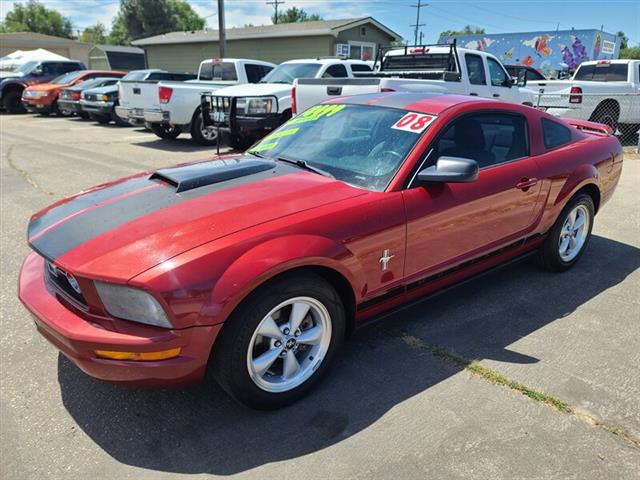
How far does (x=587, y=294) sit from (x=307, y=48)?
2579cm

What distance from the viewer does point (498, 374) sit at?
294 centimetres

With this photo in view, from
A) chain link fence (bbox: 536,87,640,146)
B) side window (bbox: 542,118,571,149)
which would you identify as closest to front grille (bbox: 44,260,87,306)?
side window (bbox: 542,118,571,149)

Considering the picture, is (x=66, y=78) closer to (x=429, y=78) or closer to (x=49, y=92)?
(x=49, y=92)

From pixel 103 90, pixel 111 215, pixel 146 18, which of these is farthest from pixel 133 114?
pixel 146 18

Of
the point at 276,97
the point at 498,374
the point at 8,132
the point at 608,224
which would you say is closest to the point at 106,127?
the point at 8,132

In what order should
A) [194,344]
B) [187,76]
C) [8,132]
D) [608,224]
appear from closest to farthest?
[194,344] → [608,224] → [8,132] → [187,76]

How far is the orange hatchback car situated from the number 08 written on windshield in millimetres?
17471

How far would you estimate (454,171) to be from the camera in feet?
9.55

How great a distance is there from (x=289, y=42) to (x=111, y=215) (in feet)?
90.6

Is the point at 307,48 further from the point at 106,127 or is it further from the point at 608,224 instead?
the point at 608,224

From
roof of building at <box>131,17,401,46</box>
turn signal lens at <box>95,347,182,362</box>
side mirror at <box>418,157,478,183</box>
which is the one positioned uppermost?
roof of building at <box>131,17,401,46</box>

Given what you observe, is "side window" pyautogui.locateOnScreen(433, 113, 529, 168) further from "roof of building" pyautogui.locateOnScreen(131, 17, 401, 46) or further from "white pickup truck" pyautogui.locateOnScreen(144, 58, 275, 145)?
"roof of building" pyautogui.locateOnScreen(131, 17, 401, 46)

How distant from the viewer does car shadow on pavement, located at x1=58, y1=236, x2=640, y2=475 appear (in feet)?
7.68

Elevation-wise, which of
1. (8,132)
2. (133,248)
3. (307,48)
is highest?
(307,48)
